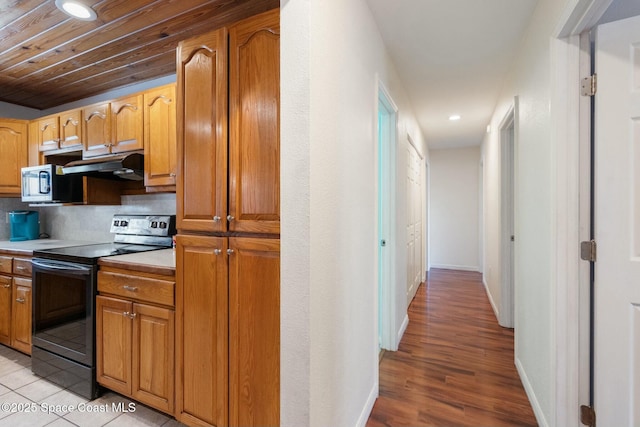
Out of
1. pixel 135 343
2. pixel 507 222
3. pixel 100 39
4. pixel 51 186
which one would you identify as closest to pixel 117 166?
pixel 100 39

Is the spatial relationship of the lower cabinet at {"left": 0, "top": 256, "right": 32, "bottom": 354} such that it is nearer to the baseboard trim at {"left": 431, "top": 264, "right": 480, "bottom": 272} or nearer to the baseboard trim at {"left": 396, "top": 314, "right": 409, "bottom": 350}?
the baseboard trim at {"left": 396, "top": 314, "right": 409, "bottom": 350}

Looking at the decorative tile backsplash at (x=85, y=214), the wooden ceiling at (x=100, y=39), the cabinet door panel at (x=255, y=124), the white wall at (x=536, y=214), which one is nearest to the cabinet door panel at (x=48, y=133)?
the wooden ceiling at (x=100, y=39)

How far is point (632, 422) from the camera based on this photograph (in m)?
1.19

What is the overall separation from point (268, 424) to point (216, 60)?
5.60 ft

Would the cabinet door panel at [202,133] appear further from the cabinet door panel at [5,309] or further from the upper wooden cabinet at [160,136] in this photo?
the cabinet door panel at [5,309]

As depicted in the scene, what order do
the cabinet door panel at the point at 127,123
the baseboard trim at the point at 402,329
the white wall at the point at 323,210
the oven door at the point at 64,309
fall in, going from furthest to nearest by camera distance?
the baseboard trim at the point at 402,329
the cabinet door panel at the point at 127,123
the oven door at the point at 64,309
the white wall at the point at 323,210

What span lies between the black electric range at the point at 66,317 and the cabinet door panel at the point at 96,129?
937 mm

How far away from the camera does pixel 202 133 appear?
1.48m

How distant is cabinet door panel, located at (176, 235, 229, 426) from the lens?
4.61 feet

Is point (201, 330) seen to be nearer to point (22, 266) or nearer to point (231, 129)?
point (231, 129)

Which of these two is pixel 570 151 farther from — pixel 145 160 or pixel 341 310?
pixel 145 160

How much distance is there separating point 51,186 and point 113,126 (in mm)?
876

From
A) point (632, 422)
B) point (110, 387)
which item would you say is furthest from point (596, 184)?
point (110, 387)

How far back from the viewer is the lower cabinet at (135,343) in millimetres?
1597
